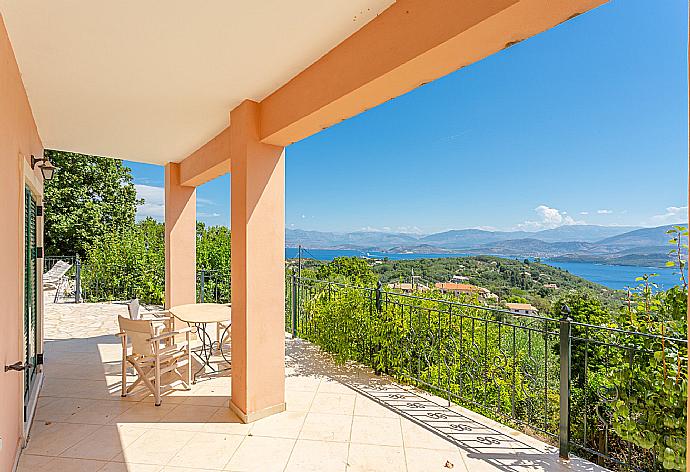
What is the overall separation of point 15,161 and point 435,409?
353cm

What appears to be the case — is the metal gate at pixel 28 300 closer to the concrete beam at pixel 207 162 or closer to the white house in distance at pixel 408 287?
the concrete beam at pixel 207 162

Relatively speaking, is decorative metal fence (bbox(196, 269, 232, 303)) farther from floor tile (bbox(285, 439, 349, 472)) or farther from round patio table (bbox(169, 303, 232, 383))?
floor tile (bbox(285, 439, 349, 472))

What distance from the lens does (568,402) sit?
8.86 ft

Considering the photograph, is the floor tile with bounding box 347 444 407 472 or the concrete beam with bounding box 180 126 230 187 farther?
the concrete beam with bounding box 180 126 230 187

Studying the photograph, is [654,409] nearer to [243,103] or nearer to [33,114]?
[243,103]

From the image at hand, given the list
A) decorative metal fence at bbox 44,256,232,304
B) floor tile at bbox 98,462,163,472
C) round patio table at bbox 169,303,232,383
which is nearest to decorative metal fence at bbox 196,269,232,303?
decorative metal fence at bbox 44,256,232,304

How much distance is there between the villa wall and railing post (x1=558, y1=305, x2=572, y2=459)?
3176 mm

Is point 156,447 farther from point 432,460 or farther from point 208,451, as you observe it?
point 432,460

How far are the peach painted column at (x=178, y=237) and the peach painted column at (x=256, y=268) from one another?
3.00m

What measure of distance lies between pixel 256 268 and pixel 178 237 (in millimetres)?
3401

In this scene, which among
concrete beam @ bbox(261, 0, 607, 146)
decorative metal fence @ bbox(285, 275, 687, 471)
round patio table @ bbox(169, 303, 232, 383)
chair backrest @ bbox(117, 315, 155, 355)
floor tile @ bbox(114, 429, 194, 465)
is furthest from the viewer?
round patio table @ bbox(169, 303, 232, 383)

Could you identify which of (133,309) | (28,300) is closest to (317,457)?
(28,300)

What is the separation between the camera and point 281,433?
9.98 feet

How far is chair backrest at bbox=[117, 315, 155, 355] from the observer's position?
142 inches
